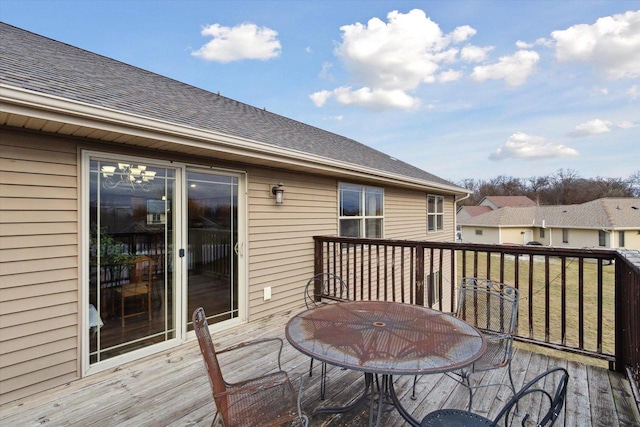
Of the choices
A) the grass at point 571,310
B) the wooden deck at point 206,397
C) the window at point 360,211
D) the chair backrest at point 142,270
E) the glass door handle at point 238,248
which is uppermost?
the window at point 360,211

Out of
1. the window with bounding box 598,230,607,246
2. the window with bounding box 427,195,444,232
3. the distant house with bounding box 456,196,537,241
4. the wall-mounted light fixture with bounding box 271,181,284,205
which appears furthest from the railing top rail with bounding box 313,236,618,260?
the distant house with bounding box 456,196,537,241

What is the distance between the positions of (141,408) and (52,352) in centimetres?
105

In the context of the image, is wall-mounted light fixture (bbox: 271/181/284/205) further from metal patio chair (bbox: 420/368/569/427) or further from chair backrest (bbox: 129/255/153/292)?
metal patio chair (bbox: 420/368/569/427)

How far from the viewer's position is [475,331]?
78.7 inches

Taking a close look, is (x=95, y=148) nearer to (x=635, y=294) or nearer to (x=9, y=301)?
(x=9, y=301)

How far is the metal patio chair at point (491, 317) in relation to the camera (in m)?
2.12

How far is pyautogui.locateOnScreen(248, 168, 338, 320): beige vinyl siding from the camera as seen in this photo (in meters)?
4.15

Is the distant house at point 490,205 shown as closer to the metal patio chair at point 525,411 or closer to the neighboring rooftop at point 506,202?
A: the neighboring rooftop at point 506,202

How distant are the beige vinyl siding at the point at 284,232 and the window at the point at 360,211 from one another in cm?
46

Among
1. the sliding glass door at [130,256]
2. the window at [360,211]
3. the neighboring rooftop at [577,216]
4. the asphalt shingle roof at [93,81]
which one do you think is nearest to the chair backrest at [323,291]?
the window at [360,211]

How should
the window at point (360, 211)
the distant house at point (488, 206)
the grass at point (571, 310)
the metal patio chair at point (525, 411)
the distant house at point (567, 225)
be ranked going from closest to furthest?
the metal patio chair at point (525, 411)
the window at point (360, 211)
the grass at point (571, 310)
the distant house at point (567, 225)
the distant house at point (488, 206)

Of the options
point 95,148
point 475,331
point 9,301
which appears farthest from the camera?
point 95,148

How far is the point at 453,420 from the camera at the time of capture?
4.73 ft

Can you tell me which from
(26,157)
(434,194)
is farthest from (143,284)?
(434,194)
